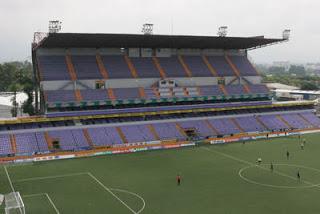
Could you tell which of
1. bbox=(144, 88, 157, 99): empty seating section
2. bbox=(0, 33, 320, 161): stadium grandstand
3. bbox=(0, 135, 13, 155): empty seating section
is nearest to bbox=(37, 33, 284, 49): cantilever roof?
bbox=(0, 33, 320, 161): stadium grandstand

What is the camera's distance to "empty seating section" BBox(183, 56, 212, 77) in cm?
8212

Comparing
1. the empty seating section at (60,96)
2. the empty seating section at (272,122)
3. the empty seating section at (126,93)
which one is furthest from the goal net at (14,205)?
the empty seating section at (272,122)

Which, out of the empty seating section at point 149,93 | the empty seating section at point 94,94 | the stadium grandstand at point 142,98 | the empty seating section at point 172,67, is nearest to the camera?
the stadium grandstand at point 142,98

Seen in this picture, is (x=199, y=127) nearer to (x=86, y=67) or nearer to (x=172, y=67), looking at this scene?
(x=172, y=67)

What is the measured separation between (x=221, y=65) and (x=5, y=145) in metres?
49.4

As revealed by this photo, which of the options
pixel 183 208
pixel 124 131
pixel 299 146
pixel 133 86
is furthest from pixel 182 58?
pixel 183 208

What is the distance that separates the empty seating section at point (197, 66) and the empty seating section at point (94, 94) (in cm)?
2051

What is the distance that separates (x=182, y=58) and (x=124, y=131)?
26198 millimetres

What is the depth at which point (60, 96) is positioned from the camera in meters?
67.3

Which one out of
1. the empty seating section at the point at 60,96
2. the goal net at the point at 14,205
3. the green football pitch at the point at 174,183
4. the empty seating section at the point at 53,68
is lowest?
the green football pitch at the point at 174,183

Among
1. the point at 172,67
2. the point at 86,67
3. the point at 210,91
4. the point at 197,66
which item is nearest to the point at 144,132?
the point at 86,67

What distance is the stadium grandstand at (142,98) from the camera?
6172 cm

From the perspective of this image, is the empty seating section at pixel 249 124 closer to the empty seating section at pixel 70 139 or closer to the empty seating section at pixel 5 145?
the empty seating section at pixel 70 139

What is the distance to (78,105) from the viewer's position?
67.3 m
